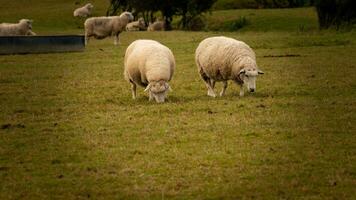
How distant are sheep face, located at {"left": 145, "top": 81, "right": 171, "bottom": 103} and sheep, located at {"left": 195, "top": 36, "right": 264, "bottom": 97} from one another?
1753 mm

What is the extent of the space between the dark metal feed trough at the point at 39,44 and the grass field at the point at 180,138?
30.3 ft

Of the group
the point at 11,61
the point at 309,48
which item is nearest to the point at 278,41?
the point at 309,48

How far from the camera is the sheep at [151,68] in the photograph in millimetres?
17656

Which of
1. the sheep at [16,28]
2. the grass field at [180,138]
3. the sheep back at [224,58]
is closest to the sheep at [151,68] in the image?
the grass field at [180,138]

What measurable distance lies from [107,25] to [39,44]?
31.9 feet

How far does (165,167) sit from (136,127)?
3.46 meters

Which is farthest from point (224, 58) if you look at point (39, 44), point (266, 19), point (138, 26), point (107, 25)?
point (138, 26)

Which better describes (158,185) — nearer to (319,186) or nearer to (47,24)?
(319,186)

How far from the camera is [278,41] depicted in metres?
38.2

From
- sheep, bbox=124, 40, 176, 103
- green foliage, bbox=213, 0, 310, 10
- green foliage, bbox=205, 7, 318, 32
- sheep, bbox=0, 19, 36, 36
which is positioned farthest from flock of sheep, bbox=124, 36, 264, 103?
green foliage, bbox=213, 0, 310, 10

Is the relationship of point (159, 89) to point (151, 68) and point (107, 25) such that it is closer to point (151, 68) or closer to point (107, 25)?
point (151, 68)

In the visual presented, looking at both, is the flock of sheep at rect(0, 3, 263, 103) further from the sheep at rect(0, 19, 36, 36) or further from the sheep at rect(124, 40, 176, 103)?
the sheep at rect(0, 19, 36, 36)

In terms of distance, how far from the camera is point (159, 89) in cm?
1761

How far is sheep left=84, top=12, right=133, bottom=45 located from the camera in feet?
143
